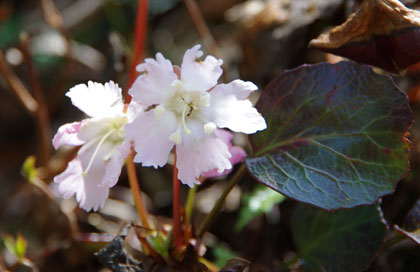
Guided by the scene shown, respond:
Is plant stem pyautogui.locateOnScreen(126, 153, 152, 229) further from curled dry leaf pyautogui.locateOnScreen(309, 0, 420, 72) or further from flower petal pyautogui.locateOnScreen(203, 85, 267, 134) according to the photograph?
curled dry leaf pyautogui.locateOnScreen(309, 0, 420, 72)

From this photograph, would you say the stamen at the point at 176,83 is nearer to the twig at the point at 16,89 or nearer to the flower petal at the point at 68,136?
the flower petal at the point at 68,136

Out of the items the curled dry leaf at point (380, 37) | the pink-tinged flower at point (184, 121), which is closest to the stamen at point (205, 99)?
the pink-tinged flower at point (184, 121)

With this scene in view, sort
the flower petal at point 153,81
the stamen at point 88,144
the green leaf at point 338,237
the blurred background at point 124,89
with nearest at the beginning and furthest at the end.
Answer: the flower petal at point 153,81 → the stamen at point 88,144 → the green leaf at point 338,237 → the blurred background at point 124,89

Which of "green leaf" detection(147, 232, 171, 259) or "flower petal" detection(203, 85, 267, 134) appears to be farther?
"green leaf" detection(147, 232, 171, 259)

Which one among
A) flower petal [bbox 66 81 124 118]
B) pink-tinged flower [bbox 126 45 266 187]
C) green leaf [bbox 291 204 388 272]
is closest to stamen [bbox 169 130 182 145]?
pink-tinged flower [bbox 126 45 266 187]

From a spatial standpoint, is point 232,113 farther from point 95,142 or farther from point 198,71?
point 95,142

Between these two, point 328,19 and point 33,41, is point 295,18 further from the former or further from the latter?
point 33,41

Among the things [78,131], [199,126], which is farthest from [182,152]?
[78,131]

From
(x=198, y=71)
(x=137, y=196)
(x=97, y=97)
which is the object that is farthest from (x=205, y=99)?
(x=137, y=196)
